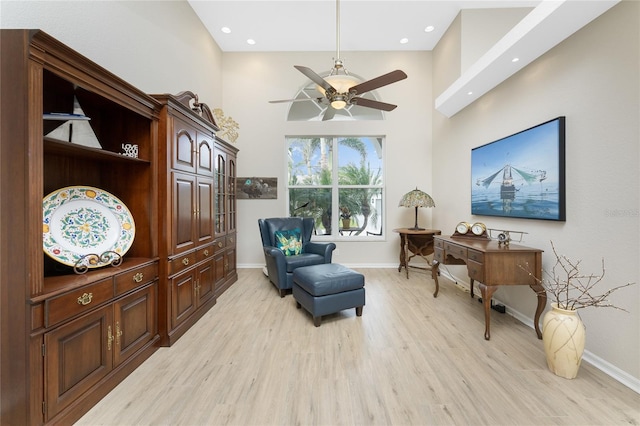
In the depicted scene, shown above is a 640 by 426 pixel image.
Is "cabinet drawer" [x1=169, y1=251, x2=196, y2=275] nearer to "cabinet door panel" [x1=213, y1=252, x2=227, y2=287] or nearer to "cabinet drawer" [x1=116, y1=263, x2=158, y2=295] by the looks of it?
"cabinet drawer" [x1=116, y1=263, x2=158, y2=295]

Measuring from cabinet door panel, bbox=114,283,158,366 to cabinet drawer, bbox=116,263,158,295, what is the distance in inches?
2.7

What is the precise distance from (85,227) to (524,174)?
4.00 metres

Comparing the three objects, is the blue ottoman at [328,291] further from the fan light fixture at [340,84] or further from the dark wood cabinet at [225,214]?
the fan light fixture at [340,84]

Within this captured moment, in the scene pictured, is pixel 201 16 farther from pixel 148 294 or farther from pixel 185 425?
pixel 185 425

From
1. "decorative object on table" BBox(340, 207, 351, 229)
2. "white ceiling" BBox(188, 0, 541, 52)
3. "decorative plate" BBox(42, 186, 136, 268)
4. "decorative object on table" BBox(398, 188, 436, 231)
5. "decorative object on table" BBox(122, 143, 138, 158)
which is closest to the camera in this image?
"decorative plate" BBox(42, 186, 136, 268)

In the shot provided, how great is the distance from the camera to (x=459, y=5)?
369cm

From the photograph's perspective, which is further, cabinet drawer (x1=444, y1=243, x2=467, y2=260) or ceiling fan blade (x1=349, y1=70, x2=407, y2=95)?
cabinet drawer (x1=444, y1=243, x2=467, y2=260)

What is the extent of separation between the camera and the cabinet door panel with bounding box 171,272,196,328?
92.7 inches

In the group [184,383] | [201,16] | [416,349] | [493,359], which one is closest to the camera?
[184,383]

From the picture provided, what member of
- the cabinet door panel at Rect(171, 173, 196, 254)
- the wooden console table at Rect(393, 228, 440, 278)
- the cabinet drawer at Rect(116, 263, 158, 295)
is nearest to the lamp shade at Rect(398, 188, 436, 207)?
the wooden console table at Rect(393, 228, 440, 278)

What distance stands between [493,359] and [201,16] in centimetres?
584

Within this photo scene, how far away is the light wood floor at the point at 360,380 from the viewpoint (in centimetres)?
154

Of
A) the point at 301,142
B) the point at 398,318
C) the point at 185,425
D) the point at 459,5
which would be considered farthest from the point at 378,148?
the point at 185,425

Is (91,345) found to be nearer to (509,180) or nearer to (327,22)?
(509,180)
